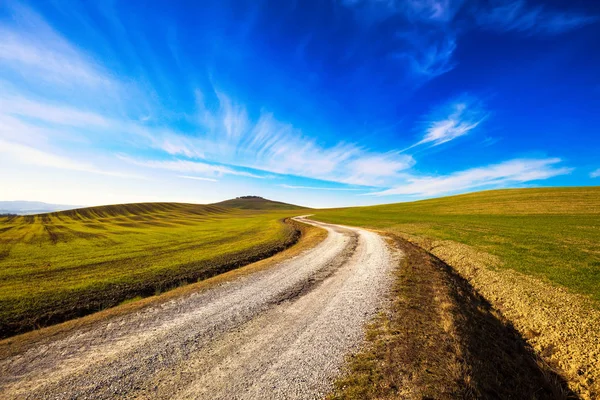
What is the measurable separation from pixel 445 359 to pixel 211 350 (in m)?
7.00

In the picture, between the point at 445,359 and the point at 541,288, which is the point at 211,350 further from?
the point at 541,288

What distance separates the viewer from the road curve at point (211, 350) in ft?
A: 19.7

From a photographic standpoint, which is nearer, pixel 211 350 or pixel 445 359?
pixel 445 359

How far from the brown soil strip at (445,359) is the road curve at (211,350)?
79 centimetres

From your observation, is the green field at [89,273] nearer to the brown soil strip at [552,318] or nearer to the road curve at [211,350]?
the road curve at [211,350]

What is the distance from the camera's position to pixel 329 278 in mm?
15031

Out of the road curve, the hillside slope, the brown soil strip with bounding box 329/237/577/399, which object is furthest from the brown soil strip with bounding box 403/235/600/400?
the road curve

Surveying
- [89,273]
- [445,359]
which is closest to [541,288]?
[445,359]

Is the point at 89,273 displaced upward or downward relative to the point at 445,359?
upward

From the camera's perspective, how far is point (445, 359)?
6.95m

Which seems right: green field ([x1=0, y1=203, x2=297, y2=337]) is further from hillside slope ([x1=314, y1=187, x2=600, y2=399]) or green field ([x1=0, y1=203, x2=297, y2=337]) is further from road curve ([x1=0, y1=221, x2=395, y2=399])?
hillside slope ([x1=314, y1=187, x2=600, y2=399])

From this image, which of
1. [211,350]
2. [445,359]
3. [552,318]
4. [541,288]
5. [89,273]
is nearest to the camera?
[445,359]

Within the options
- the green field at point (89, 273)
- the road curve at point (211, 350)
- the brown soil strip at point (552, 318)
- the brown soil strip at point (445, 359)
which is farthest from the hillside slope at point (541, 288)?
the green field at point (89, 273)

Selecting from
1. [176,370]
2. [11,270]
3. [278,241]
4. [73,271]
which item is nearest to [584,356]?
[176,370]
